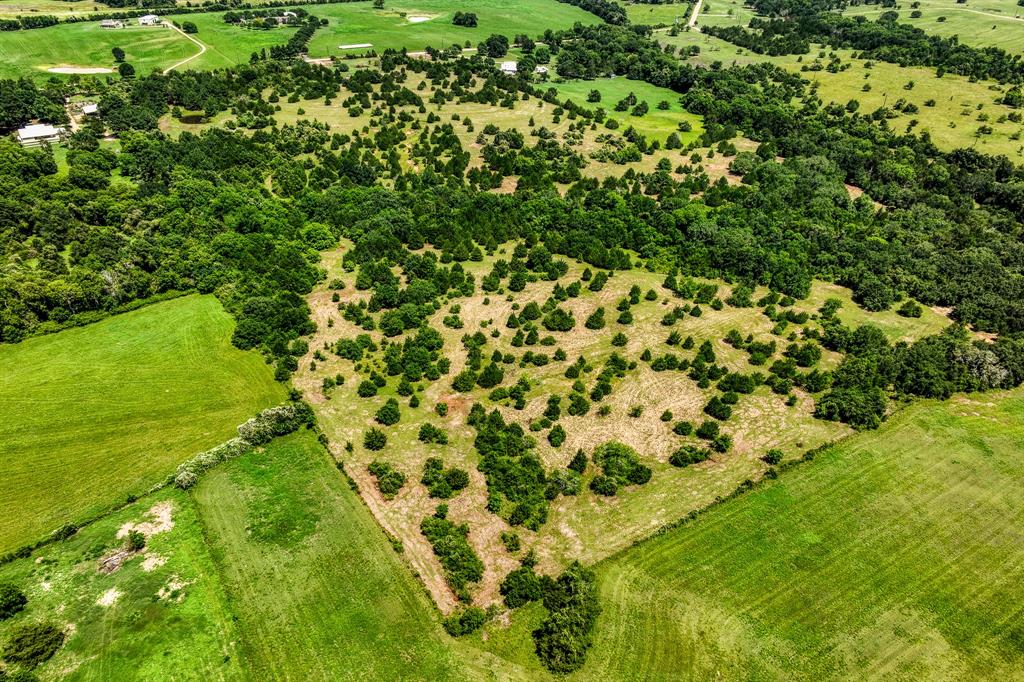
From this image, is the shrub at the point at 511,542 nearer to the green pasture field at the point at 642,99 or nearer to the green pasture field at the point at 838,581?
the green pasture field at the point at 838,581

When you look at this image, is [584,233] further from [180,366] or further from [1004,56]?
[1004,56]

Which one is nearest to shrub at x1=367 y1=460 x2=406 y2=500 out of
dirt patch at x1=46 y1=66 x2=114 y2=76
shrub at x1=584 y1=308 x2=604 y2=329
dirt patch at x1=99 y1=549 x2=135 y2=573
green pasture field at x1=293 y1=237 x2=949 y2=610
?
green pasture field at x1=293 y1=237 x2=949 y2=610

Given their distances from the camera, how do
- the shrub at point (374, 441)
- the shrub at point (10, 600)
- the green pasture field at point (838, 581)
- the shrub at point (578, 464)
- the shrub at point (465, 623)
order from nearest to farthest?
the green pasture field at point (838, 581) → the shrub at point (10, 600) → the shrub at point (465, 623) → the shrub at point (578, 464) → the shrub at point (374, 441)

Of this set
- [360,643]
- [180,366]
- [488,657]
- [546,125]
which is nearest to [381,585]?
[360,643]

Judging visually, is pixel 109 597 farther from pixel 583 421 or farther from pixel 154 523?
pixel 583 421

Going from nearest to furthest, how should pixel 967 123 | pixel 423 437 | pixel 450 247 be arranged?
pixel 423 437, pixel 450 247, pixel 967 123

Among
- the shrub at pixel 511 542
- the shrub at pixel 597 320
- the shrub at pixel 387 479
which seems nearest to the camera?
the shrub at pixel 511 542

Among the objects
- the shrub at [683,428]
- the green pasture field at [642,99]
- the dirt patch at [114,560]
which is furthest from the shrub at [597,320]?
the green pasture field at [642,99]
